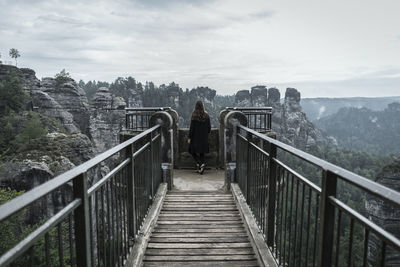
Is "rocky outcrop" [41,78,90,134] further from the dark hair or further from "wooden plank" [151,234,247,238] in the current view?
"wooden plank" [151,234,247,238]

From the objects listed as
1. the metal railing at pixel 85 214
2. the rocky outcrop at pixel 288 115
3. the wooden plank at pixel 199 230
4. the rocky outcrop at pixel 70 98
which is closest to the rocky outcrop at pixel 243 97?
the rocky outcrop at pixel 288 115

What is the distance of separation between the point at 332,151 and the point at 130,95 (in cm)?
6160

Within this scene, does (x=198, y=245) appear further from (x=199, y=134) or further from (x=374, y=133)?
(x=374, y=133)

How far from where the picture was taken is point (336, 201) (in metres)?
1.84

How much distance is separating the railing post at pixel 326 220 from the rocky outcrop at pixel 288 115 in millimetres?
106518

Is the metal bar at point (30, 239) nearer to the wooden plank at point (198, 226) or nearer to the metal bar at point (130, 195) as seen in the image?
the metal bar at point (130, 195)

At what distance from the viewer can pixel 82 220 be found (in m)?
1.92

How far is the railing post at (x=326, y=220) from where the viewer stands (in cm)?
193

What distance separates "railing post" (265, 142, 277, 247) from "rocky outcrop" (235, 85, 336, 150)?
344ft

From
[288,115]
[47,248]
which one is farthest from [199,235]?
[288,115]

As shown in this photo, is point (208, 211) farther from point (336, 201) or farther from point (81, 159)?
point (81, 159)

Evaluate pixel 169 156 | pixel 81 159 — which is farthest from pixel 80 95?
pixel 169 156

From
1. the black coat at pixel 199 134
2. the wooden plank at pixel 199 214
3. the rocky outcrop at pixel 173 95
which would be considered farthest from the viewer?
the rocky outcrop at pixel 173 95

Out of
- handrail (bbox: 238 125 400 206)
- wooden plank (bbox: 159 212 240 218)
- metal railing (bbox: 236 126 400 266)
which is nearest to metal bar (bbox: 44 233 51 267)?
metal railing (bbox: 236 126 400 266)
